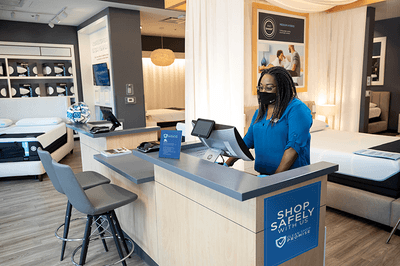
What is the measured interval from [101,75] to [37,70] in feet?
7.59

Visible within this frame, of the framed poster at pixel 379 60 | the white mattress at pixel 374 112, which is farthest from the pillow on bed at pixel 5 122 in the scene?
the framed poster at pixel 379 60

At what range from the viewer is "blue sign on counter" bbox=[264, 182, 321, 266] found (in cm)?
135

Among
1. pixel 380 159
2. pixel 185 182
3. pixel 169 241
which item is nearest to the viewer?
→ pixel 185 182

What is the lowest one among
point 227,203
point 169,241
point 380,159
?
point 169,241

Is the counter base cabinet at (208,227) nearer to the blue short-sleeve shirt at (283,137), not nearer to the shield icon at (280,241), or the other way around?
the shield icon at (280,241)

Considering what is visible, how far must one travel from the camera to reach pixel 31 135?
4.75 m

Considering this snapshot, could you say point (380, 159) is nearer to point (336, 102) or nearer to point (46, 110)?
point (336, 102)

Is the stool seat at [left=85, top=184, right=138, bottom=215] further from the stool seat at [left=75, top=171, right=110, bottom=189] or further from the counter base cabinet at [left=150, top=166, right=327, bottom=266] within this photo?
the counter base cabinet at [left=150, top=166, right=327, bottom=266]

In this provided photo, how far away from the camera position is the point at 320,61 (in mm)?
5949

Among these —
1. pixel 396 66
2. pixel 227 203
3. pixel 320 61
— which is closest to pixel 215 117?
pixel 227 203

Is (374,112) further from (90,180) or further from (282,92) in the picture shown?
(90,180)

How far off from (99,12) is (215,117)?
421 cm

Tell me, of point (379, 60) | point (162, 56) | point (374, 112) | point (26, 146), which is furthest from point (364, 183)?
point (379, 60)

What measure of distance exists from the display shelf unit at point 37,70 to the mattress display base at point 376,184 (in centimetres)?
673
